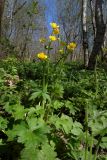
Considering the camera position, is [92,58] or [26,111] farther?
[92,58]

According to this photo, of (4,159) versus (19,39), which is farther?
(19,39)

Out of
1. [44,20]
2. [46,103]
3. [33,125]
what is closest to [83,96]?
[46,103]

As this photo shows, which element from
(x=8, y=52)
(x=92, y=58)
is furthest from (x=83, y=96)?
(x=8, y=52)

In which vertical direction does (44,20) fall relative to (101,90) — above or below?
above

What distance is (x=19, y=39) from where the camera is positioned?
4594 centimetres

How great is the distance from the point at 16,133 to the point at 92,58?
8.02 m

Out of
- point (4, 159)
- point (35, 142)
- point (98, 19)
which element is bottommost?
point (4, 159)

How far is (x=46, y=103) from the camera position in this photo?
3.81 meters

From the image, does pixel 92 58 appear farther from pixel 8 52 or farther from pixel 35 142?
pixel 35 142

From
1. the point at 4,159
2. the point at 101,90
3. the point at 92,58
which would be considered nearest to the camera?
the point at 4,159

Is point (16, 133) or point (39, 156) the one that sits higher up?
point (16, 133)

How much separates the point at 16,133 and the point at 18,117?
445 millimetres

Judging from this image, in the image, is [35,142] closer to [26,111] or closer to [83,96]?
[26,111]

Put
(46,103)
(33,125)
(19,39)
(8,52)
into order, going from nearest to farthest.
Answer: (33,125), (46,103), (8,52), (19,39)
